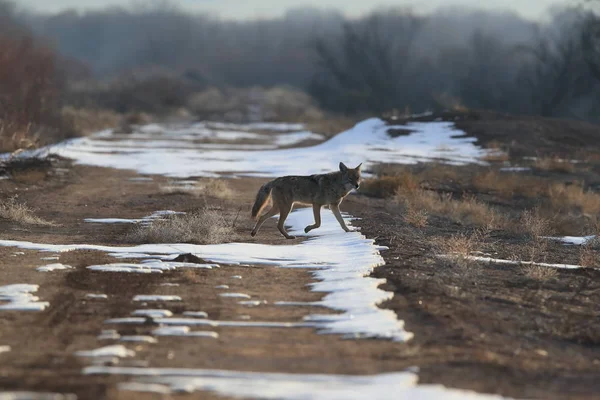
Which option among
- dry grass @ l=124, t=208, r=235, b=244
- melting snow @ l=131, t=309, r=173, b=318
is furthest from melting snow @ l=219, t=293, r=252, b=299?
dry grass @ l=124, t=208, r=235, b=244

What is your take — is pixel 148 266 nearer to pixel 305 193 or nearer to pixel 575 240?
pixel 305 193

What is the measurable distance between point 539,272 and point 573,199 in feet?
47.8

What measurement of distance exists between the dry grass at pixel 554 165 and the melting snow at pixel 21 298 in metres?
26.3

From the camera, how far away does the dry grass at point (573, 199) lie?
83.5 feet

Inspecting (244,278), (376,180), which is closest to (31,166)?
(376,180)

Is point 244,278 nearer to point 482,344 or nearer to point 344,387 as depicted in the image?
point 482,344

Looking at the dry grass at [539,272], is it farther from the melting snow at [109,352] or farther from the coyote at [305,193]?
the melting snow at [109,352]

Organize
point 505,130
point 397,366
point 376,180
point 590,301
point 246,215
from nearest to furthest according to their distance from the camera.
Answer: point 397,366, point 590,301, point 246,215, point 376,180, point 505,130

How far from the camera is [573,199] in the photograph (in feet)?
86.1

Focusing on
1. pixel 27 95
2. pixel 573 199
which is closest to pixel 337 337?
pixel 573 199

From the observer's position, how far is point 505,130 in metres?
42.8

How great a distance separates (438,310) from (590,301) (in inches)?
89.3

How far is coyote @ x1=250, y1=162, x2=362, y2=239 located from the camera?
52.9 feet

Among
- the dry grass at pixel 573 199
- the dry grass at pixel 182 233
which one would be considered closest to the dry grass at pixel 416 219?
the dry grass at pixel 182 233
